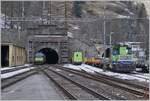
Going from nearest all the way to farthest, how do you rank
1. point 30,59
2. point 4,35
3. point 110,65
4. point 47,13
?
point 110,65 < point 4,35 < point 30,59 < point 47,13

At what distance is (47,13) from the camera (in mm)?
110438

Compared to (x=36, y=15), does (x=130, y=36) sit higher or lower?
lower

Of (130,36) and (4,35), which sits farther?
(4,35)

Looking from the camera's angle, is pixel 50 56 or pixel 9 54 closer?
pixel 9 54

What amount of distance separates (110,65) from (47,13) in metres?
61.2

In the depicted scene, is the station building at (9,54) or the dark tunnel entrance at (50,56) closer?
the station building at (9,54)

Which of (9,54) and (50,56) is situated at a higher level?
(9,54)

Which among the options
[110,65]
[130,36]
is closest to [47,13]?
[130,36]


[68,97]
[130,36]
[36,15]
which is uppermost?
[36,15]

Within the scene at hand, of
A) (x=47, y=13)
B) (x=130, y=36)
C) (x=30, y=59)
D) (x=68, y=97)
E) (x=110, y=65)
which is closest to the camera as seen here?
(x=68, y=97)

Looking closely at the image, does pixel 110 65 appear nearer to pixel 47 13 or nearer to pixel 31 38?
pixel 31 38

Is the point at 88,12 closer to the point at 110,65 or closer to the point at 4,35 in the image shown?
the point at 4,35

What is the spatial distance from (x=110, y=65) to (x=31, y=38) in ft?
144

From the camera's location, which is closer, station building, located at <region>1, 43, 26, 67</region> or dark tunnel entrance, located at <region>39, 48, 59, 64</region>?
station building, located at <region>1, 43, 26, 67</region>
